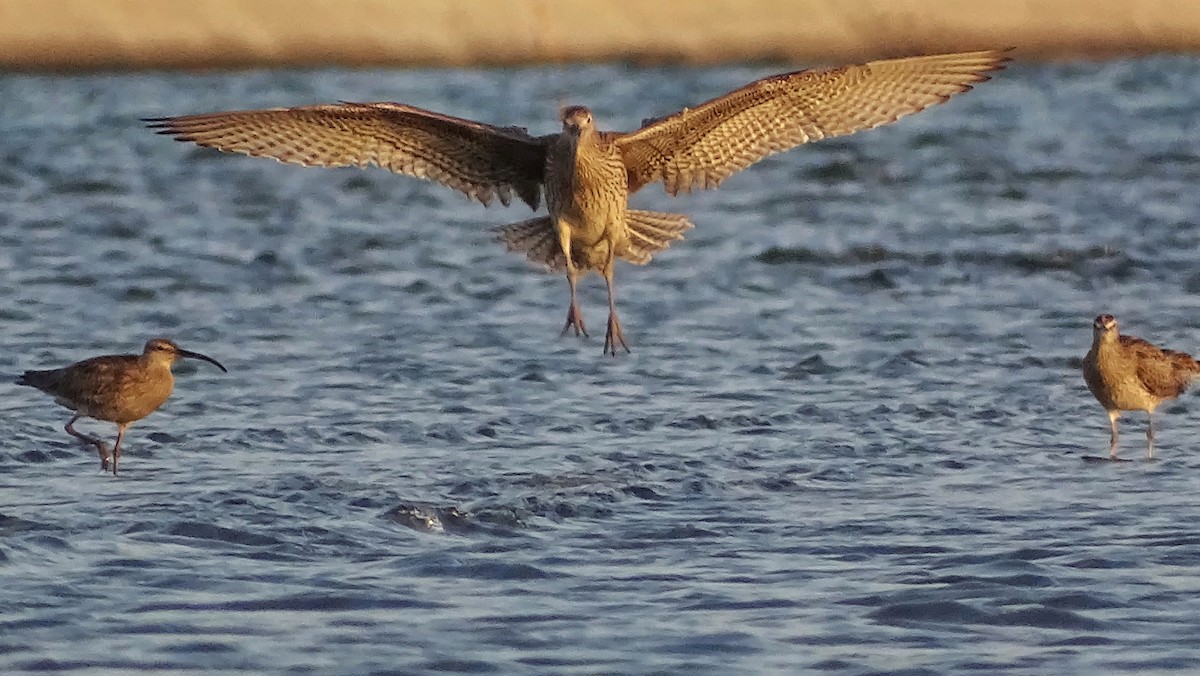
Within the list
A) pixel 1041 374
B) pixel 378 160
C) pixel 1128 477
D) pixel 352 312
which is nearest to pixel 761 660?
pixel 1128 477

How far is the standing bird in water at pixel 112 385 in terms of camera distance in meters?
8.72

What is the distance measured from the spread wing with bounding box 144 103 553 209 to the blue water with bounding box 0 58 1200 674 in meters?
0.36

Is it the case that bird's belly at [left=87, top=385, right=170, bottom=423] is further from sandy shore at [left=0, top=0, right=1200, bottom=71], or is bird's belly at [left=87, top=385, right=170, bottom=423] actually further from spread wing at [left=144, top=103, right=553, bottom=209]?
sandy shore at [left=0, top=0, right=1200, bottom=71]

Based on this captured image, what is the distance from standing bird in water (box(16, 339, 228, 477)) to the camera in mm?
8719

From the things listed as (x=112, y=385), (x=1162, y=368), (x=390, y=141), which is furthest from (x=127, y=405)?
(x=1162, y=368)

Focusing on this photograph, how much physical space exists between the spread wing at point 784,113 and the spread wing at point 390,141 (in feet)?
1.39

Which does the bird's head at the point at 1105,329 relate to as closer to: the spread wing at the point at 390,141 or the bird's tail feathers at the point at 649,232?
the bird's tail feathers at the point at 649,232

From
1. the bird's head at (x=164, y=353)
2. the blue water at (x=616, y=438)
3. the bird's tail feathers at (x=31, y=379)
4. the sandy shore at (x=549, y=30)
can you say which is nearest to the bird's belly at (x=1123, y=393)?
the blue water at (x=616, y=438)

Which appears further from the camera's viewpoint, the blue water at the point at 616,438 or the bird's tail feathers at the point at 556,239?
the bird's tail feathers at the point at 556,239

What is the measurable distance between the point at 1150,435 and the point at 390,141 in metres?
2.95

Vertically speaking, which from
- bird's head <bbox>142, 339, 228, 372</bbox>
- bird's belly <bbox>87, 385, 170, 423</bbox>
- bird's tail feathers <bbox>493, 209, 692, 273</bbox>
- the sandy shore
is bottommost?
bird's belly <bbox>87, 385, 170, 423</bbox>

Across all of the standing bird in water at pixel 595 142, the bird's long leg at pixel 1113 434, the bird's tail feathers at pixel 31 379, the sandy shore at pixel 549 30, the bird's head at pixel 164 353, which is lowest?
the bird's long leg at pixel 1113 434

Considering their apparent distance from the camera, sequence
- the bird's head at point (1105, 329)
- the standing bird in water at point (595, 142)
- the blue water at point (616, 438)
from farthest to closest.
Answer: the bird's head at point (1105, 329), the standing bird in water at point (595, 142), the blue water at point (616, 438)

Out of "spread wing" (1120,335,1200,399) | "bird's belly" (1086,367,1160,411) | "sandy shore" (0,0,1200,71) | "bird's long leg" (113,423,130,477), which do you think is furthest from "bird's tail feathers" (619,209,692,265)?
"sandy shore" (0,0,1200,71)
